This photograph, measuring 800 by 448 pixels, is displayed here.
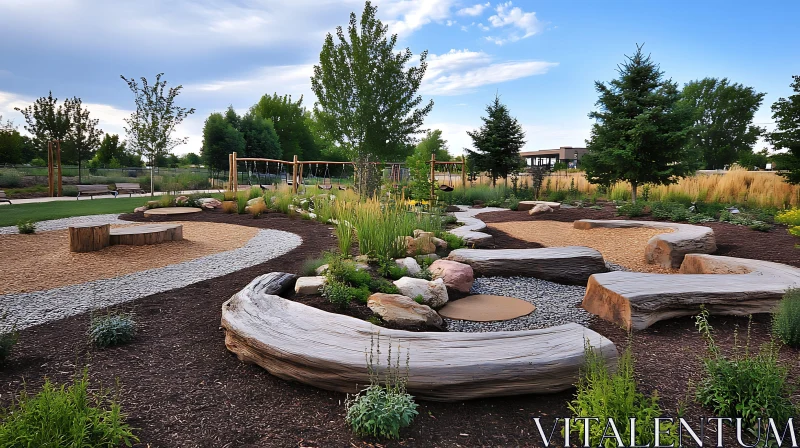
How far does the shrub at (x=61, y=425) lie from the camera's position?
70.7 inches

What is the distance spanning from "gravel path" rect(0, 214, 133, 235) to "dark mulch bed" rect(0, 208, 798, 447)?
19.1ft

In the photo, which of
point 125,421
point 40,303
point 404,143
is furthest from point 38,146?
point 125,421

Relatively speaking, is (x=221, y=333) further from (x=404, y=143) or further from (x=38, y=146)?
(x=38, y=146)

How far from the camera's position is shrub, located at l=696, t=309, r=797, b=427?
215 centimetres

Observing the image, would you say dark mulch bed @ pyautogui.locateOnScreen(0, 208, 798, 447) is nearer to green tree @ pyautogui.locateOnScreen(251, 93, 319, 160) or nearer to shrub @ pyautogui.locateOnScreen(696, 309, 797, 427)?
shrub @ pyautogui.locateOnScreen(696, 309, 797, 427)

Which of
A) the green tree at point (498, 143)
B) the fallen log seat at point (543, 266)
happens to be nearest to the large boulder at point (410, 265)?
the fallen log seat at point (543, 266)

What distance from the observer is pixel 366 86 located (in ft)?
59.1

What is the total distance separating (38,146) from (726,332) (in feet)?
83.5

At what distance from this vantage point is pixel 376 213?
545 cm

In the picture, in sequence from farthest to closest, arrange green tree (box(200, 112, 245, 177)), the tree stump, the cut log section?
green tree (box(200, 112, 245, 177))
the cut log section
the tree stump

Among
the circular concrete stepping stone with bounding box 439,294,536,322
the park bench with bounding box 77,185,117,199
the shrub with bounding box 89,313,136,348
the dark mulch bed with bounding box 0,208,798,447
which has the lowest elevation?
the dark mulch bed with bounding box 0,208,798,447

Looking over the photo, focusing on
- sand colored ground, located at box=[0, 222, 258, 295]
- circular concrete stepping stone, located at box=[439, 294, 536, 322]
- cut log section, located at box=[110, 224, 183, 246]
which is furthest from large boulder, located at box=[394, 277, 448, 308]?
cut log section, located at box=[110, 224, 183, 246]

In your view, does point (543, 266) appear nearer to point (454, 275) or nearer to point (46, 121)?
point (454, 275)

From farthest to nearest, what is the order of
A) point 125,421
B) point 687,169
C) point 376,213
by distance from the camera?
1. point 687,169
2. point 376,213
3. point 125,421
